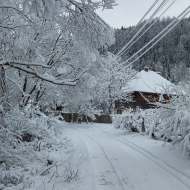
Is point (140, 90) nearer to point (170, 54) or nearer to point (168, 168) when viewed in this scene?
point (168, 168)

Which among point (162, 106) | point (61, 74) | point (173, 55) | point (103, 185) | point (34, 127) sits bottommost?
point (103, 185)

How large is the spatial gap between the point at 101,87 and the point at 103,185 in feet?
90.8

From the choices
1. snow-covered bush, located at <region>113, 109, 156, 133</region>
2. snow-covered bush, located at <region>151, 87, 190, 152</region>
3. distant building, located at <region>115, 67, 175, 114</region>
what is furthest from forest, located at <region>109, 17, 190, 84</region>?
snow-covered bush, located at <region>151, 87, 190, 152</region>

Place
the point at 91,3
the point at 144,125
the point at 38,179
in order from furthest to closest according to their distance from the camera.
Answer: the point at 144,125, the point at 38,179, the point at 91,3

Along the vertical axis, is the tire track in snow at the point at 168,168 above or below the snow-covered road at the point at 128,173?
above

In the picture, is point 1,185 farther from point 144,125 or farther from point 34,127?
point 144,125

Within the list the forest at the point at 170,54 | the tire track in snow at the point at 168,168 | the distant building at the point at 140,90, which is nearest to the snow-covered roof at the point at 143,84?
the distant building at the point at 140,90

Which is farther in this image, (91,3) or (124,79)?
(124,79)

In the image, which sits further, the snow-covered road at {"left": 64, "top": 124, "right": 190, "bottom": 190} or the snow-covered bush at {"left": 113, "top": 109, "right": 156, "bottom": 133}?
the snow-covered bush at {"left": 113, "top": 109, "right": 156, "bottom": 133}

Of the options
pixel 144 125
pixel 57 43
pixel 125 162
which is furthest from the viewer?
pixel 144 125

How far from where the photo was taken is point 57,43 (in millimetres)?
10742

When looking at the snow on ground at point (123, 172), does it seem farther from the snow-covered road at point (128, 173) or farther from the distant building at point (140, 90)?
the distant building at point (140, 90)

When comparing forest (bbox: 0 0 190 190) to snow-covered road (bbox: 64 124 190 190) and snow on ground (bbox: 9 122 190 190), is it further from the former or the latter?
snow-covered road (bbox: 64 124 190 190)

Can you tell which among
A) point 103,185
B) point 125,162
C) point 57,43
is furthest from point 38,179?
point 57,43
